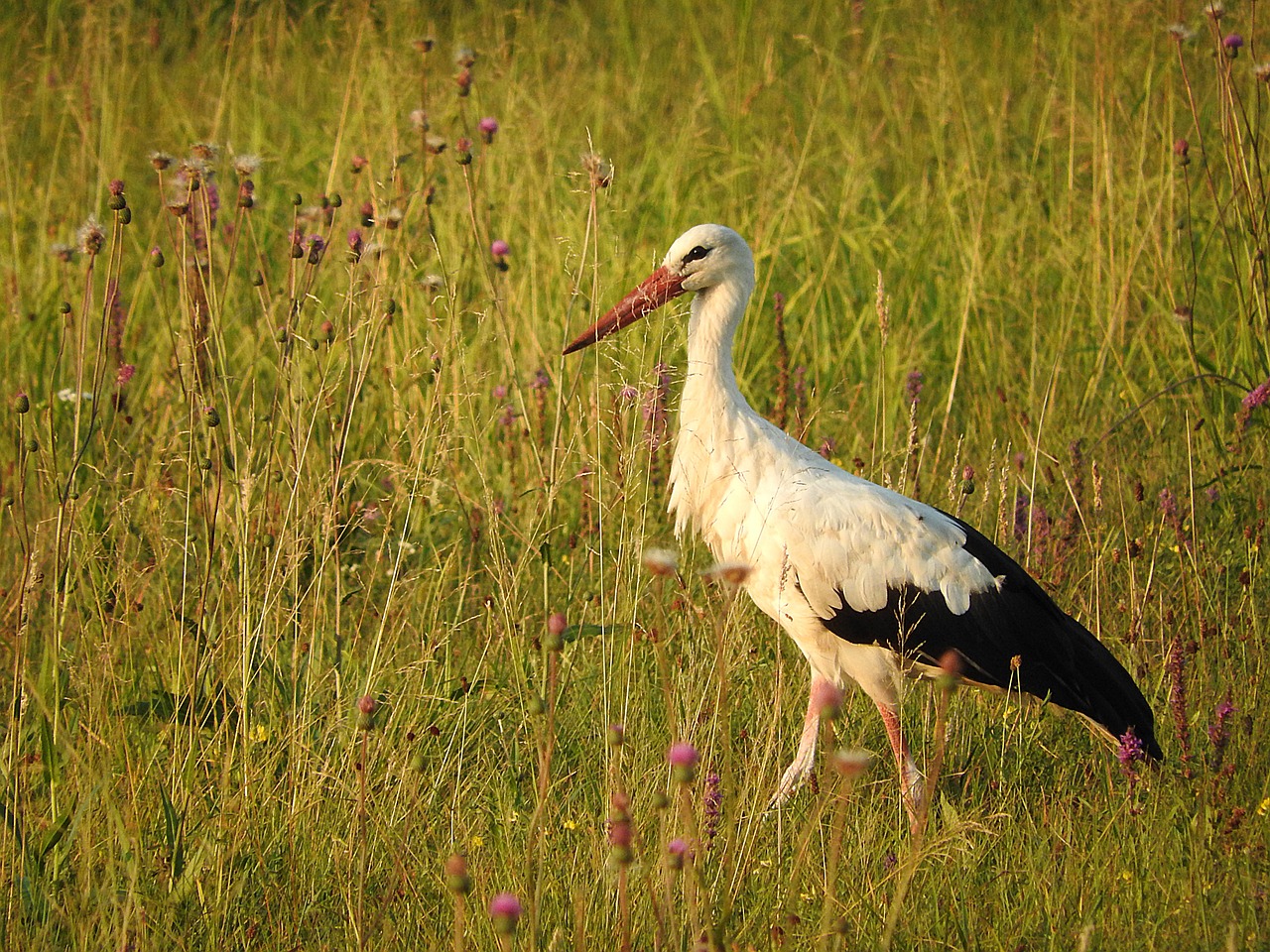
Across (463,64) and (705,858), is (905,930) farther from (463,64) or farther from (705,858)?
(463,64)

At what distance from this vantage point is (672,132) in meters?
5.93

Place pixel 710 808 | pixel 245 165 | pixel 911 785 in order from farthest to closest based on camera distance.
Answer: pixel 911 785 → pixel 245 165 → pixel 710 808

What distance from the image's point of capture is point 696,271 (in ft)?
11.1

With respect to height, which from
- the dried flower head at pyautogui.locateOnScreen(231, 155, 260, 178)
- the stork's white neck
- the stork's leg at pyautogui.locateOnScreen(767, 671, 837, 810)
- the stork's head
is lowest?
the stork's leg at pyautogui.locateOnScreen(767, 671, 837, 810)

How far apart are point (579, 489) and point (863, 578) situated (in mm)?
1059

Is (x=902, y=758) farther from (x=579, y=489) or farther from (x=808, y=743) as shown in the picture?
(x=579, y=489)

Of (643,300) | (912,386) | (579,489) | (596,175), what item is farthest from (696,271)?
(912,386)

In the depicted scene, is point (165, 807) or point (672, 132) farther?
point (672, 132)

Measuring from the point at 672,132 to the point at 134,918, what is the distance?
14.7 ft

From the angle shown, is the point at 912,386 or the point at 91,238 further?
the point at 912,386

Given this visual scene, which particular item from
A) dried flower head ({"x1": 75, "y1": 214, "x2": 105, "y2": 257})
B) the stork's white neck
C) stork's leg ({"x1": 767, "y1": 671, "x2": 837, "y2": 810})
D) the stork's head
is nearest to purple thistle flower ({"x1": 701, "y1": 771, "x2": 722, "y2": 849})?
stork's leg ({"x1": 767, "y1": 671, "x2": 837, "y2": 810})

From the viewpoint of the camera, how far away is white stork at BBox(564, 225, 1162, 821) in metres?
3.03

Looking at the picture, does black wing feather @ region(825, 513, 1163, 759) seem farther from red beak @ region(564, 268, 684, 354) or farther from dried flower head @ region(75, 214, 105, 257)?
dried flower head @ region(75, 214, 105, 257)

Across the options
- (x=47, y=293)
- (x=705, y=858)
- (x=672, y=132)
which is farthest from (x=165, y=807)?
(x=672, y=132)
